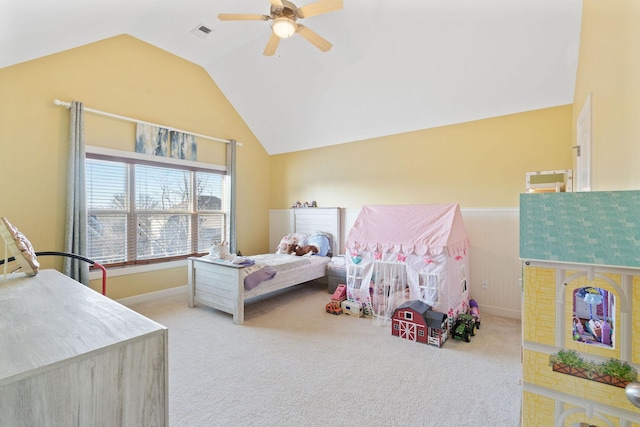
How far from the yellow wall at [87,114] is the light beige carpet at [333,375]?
193 centimetres

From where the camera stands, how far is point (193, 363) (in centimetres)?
246

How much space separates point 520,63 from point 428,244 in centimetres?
218

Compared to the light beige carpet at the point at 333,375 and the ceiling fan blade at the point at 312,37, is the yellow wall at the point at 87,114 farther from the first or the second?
the ceiling fan blade at the point at 312,37

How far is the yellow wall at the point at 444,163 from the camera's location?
3.40m

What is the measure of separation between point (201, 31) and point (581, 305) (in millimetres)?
4734

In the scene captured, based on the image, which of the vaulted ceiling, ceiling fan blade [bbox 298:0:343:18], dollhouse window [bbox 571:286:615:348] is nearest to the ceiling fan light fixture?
ceiling fan blade [bbox 298:0:343:18]

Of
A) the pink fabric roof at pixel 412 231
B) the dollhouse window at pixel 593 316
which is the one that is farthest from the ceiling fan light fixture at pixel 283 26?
the dollhouse window at pixel 593 316

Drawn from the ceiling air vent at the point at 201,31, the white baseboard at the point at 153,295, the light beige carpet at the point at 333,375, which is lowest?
the light beige carpet at the point at 333,375

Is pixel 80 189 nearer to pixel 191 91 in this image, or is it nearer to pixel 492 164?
pixel 191 91

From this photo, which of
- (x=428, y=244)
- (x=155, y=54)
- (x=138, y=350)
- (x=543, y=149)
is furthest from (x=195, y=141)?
(x=543, y=149)

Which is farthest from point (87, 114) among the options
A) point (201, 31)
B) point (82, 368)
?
point (82, 368)

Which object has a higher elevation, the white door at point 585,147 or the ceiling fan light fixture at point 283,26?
the ceiling fan light fixture at point 283,26

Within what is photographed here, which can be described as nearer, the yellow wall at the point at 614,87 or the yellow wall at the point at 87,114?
the yellow wall at the point at 614,87

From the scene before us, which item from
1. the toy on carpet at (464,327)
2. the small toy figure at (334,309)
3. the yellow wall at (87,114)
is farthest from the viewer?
the small toy figure at (334,309)
